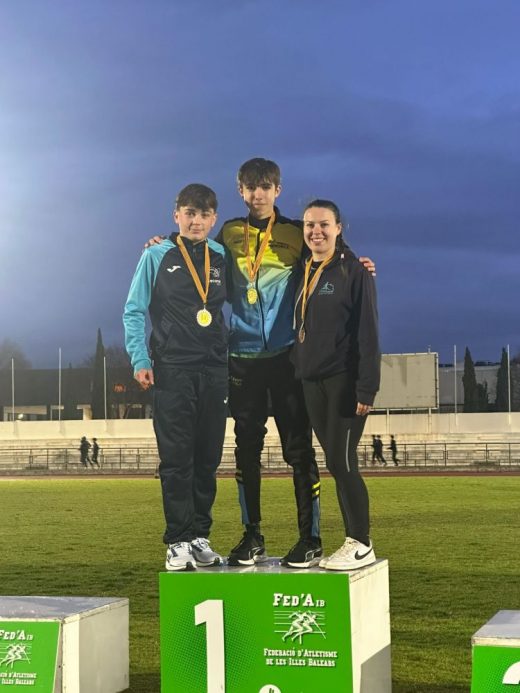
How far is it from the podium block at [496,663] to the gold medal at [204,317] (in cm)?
261

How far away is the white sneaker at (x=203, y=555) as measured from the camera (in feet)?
19.6

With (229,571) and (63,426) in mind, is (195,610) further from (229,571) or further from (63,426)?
(63,426)

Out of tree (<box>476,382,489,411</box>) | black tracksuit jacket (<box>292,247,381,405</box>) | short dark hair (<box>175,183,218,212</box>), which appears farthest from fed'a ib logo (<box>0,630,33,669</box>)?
tree (<box>476,382,489,411</box>)

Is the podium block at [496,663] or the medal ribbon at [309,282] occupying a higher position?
the medal ribbon at [309,282]

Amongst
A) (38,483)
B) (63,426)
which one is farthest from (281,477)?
(63,426)

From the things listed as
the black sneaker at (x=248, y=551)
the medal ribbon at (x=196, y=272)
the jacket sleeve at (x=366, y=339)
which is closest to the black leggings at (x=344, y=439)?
the jacket sleeve at (x=366, y=339)

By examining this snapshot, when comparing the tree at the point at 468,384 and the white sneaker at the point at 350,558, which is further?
the tree at the point at 468,384

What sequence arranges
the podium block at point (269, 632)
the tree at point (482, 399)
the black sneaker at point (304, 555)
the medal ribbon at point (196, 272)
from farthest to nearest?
the tree at point (482, 399) → the medal ribbon at point (196, 272) → the black sneaker at point (304, 555) → the podium block at point (269, 632)

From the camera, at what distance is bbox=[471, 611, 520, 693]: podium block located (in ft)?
14.4

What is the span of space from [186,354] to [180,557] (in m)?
1.24

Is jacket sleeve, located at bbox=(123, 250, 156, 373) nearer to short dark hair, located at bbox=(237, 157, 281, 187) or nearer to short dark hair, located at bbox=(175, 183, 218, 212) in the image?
short dark hair, located at bbox=(175, 183, 218, 212)

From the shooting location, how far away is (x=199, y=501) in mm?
6473

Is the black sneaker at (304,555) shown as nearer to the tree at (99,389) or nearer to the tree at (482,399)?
the tree at (99,389)

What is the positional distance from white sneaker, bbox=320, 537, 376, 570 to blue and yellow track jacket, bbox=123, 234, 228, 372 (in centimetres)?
140
